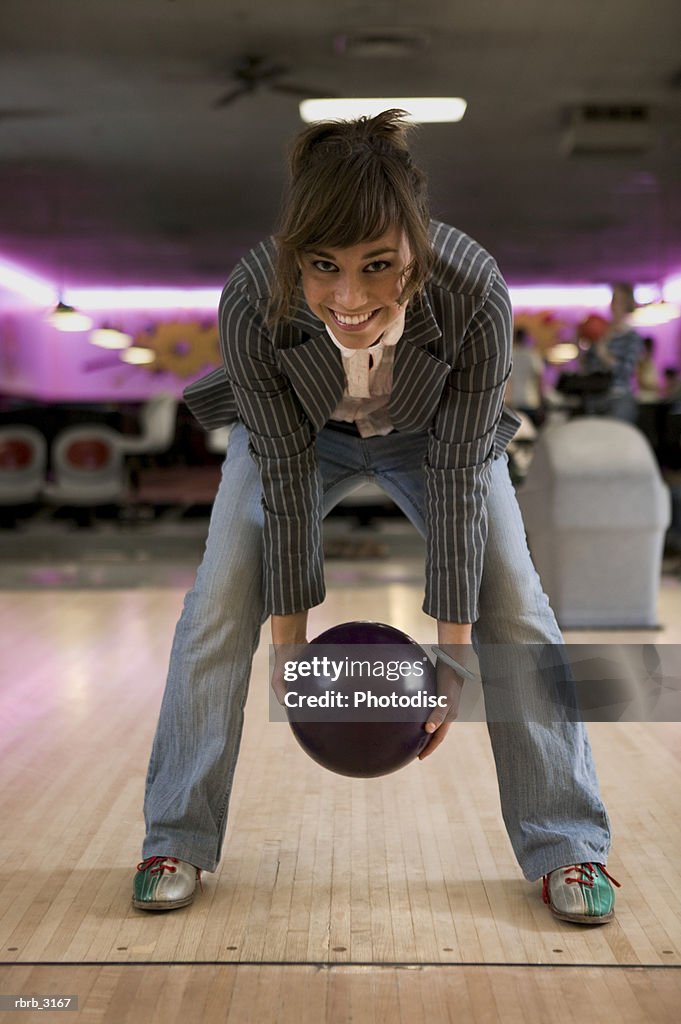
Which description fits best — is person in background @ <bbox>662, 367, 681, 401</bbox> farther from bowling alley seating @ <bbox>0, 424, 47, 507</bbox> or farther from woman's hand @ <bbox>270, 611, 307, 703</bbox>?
woman's hand @ <bbox>270, 611, 307, 703</bbox>

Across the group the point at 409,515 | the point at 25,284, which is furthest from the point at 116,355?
the point at 409,515

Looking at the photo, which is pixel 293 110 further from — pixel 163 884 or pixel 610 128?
pixel 163 884

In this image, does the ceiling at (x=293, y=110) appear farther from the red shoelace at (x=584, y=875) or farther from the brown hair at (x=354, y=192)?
the red shoelace at (x=584, y=875)

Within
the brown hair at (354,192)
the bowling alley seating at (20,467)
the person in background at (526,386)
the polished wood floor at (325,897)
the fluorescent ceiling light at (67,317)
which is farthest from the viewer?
the fluorescent ceiling light at (67,317)

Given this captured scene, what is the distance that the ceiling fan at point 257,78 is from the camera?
19.4ft

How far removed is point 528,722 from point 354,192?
0.71 meters

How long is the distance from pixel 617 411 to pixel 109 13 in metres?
3.17

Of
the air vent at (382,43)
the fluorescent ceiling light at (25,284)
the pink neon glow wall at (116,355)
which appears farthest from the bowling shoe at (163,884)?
the pink neon glow wall at (116,355)

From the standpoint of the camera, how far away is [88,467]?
796cm

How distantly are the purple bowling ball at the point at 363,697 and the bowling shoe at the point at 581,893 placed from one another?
0.24m

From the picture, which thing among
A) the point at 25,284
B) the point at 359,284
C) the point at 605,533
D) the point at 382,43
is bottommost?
the point at 605,533

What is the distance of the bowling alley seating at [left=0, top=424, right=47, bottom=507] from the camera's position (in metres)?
8.02

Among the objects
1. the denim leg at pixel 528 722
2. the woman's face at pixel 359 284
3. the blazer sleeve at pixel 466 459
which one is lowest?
the denim leg at pixel 528 722

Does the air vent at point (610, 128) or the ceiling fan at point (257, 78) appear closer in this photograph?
the ceiling fan at point (257, 78)
